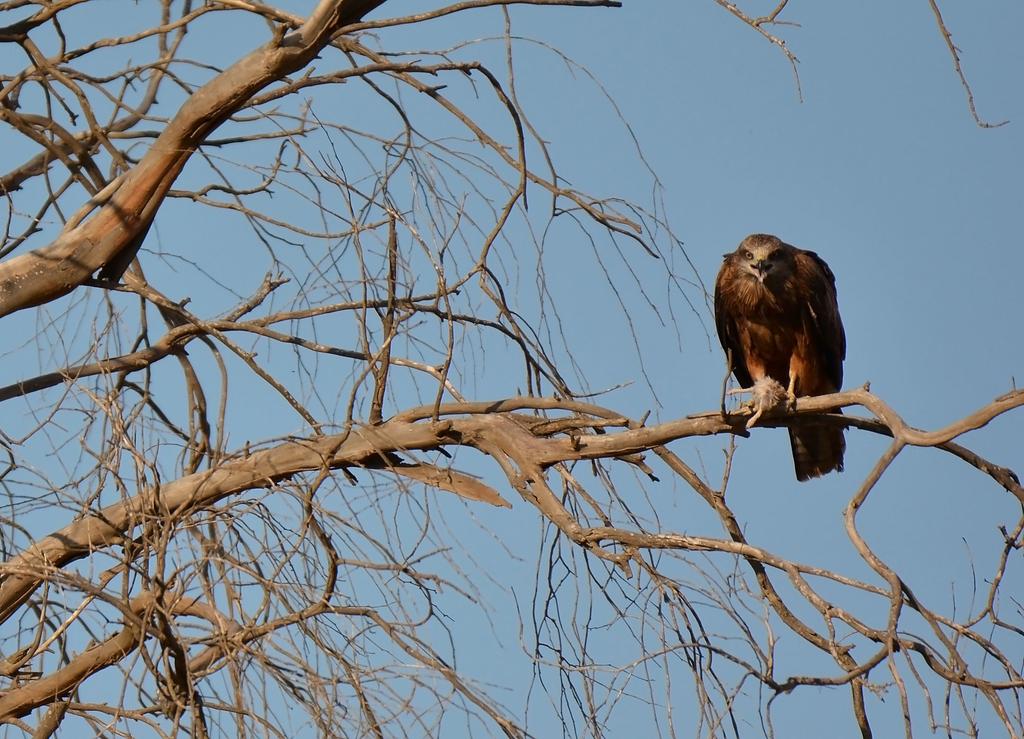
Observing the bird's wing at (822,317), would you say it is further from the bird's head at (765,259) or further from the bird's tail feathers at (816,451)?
the bird's tail feathers at (816,451)

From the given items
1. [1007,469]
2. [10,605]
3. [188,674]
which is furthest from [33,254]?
[1007,469]

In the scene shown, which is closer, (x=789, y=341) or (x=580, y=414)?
(x=580, y=414)

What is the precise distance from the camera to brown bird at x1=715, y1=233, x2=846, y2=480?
573 centimetres

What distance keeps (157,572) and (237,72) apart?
166 cm

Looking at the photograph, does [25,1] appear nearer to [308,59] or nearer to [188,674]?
[308,59]

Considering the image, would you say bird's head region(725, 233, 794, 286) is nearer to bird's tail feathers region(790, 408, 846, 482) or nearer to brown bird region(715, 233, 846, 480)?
brown bird region(715, 233, 846, 480)

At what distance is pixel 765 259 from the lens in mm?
5734

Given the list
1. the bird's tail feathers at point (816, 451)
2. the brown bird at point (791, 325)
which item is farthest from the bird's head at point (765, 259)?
the bird's tail feathers at point (816, 451)

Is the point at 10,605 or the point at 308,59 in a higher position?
the point at 308,59

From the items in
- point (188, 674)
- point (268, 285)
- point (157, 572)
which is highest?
point (268, 285)

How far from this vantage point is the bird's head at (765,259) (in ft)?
18.8

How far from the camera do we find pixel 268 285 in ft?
15.3

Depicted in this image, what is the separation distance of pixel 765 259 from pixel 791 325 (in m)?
0.32

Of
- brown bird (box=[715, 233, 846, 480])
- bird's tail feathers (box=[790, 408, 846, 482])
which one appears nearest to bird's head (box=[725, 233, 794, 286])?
brown bird (box=[715, 233, 846, 480])
